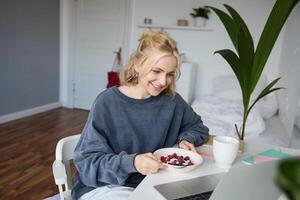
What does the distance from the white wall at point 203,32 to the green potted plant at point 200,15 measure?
0.08 metres

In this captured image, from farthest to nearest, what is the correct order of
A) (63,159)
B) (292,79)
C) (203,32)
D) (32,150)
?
(203,32), (32,150), (292,79), (63,159)

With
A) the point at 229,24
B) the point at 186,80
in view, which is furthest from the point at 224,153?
the point at 186,80

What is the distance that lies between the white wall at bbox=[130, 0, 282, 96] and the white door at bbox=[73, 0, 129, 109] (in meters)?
0.22

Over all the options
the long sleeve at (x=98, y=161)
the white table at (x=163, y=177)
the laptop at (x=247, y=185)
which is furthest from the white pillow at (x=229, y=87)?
the laptop at (x=247, y=185)

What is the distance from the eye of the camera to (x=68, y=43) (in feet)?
13.8

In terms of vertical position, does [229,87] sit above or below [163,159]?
below

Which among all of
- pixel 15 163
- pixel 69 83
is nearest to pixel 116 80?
pixel 69 83

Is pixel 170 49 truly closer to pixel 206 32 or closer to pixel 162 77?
pixel 162 77

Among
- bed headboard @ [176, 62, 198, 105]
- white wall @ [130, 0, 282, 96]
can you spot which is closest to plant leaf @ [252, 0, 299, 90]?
bed headboard @ [176, 62, 198, 105]

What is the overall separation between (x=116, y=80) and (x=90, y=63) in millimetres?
682

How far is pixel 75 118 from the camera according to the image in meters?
3.89

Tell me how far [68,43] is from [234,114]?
104 inches

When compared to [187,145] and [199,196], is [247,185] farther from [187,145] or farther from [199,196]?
[187,145]

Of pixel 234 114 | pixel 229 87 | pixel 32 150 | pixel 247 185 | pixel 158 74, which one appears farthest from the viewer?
pixel 229 87
